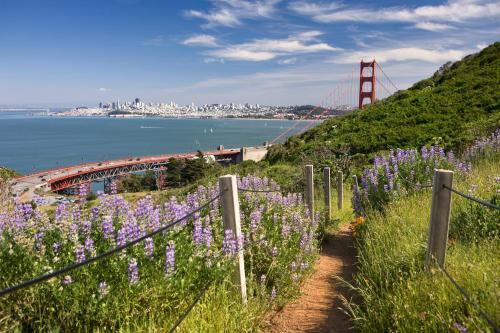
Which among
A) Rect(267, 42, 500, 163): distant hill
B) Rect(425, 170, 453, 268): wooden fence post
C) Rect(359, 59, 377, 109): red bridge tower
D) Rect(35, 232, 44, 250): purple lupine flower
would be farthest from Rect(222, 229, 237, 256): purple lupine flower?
Rect(359, 59, 377, 109): red bridge tower

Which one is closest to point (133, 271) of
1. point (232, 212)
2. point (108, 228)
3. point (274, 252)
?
point (108, 228)

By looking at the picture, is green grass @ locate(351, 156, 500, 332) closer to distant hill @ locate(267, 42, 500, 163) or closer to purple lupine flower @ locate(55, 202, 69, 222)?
purple lupine flower @ locate(55, 202, 69, 222)

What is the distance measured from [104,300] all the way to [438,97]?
17974 millimetres

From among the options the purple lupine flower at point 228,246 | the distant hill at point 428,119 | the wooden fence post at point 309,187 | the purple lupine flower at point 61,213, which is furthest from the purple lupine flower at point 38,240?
the distant hill at point 428,119

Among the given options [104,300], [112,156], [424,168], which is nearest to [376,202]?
[424,168]

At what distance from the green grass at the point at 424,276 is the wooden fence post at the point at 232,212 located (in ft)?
3.07

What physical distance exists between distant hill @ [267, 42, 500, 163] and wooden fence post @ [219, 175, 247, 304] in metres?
9.34

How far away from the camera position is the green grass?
2.26 m

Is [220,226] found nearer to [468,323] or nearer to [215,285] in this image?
[215,285]

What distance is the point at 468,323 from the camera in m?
2.08

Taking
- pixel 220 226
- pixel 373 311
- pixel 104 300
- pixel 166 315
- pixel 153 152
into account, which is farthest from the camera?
pixel 153 152

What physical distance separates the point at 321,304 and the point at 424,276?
1266mm

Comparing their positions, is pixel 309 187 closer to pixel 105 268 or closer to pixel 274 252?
pixel 274 252

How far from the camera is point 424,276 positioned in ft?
8.93
